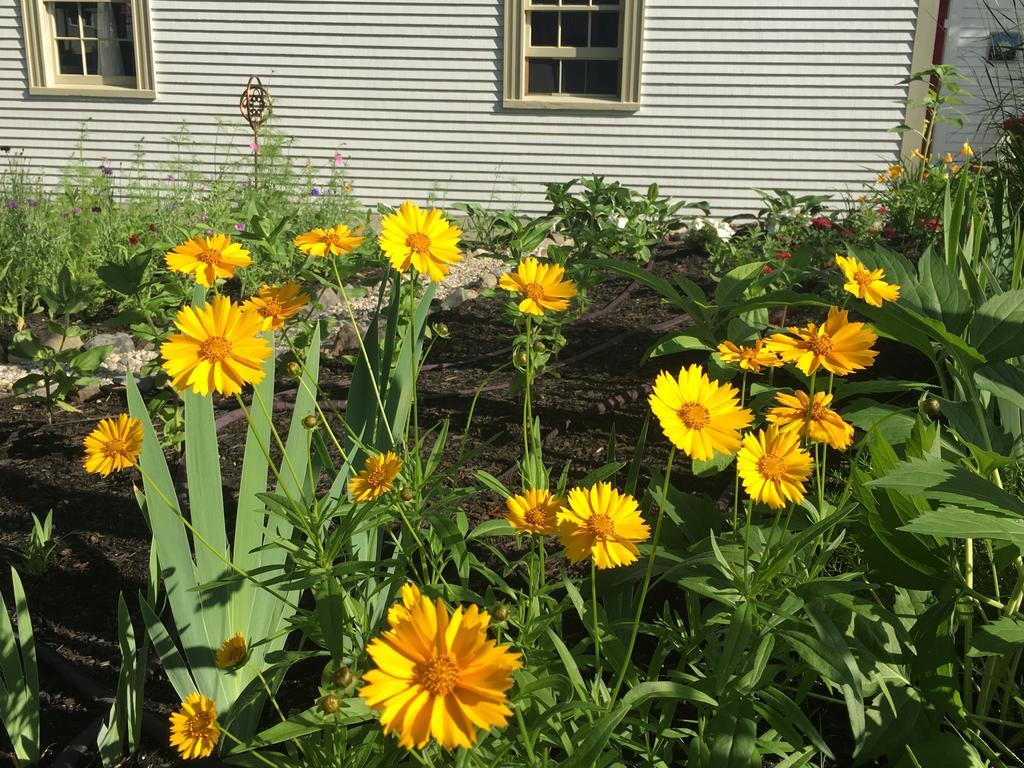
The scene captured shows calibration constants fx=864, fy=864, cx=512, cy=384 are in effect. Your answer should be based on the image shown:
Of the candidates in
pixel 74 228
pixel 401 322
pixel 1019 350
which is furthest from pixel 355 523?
pixel 74 228

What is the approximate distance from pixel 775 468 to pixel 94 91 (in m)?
7.88

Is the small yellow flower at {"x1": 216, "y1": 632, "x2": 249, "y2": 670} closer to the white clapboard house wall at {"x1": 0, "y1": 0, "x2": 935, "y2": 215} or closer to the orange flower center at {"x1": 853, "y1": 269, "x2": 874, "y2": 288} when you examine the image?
the orange flower center at {"x1": 853, "y1": 269, "x2": 874, "y2": 288}

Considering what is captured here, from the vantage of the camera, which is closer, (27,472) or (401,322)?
(27,472)

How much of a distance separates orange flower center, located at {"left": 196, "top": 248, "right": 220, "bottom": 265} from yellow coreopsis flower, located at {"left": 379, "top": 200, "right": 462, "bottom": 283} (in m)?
0.19

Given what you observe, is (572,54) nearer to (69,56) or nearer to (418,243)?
(69,56)

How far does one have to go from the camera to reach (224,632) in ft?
3.57

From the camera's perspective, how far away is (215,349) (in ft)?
2.65

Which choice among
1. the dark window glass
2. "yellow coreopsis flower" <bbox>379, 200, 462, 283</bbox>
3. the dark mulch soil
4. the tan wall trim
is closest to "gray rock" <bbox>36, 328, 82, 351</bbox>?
the dark mulch soil

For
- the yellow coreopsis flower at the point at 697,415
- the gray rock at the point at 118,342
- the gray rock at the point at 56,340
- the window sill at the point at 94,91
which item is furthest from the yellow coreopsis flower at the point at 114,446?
the window sill at the point at 94,91

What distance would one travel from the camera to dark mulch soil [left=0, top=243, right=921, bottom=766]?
1.29 m

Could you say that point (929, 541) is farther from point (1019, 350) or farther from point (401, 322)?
point (401, 322)

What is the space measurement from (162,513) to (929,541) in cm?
94

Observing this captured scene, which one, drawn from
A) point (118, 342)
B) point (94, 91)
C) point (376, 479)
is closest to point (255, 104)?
point (94, 91)

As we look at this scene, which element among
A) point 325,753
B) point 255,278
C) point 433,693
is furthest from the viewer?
point 255,278
